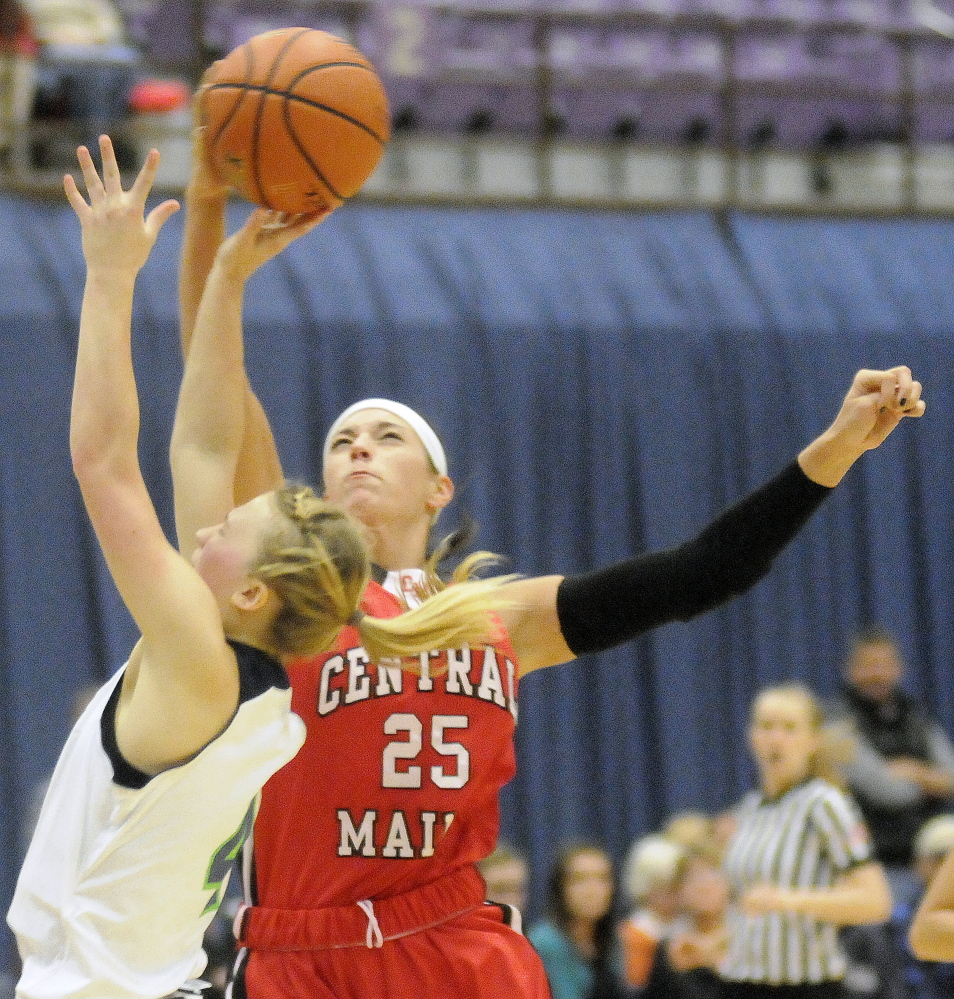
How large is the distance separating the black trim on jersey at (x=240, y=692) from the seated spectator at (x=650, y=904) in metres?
4.38

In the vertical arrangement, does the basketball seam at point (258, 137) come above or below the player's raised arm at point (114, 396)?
above

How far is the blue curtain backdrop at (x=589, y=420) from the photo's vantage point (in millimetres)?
8414

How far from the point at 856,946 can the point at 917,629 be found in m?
3.32

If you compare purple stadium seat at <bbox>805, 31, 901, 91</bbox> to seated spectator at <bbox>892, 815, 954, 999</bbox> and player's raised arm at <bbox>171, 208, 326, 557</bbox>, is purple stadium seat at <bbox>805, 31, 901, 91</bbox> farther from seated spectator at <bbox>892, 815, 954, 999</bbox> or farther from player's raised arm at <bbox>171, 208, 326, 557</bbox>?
player's raised arm at <bbox>171, 208, 326, 557</bbox>

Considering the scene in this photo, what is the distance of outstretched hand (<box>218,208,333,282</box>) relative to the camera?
3.40 m

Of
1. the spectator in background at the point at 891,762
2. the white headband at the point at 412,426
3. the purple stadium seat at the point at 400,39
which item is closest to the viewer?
the white headband at the point at 412,426

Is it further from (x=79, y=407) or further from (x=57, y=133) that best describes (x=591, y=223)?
(x=79, y=407)

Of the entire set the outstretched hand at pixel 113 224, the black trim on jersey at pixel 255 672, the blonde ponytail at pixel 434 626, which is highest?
the outstretched hand at pixel 113 224

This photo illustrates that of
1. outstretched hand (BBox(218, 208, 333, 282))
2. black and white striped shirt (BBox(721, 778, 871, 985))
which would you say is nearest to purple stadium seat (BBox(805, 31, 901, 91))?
black and white striped shirt (BBox(721, 778, 871, 985))

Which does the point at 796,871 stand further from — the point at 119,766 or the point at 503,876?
the point at 119,766

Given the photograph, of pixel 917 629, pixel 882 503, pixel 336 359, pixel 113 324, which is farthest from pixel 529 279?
pixel 113 324

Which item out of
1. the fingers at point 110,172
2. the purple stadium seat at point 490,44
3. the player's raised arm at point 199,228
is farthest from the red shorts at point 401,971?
the purple stadium seat at point 490,44

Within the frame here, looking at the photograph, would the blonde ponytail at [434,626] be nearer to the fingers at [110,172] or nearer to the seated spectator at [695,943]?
the fingers at [110,172]

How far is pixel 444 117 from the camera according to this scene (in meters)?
10.5
